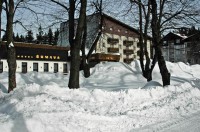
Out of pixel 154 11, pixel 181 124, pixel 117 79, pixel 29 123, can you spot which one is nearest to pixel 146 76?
pixel 117 79

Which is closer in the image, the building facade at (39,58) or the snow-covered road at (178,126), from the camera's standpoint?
the snow-covered road at (178,126)

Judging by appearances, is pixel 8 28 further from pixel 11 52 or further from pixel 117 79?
pixel 117 79

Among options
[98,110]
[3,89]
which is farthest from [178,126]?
[3,89]

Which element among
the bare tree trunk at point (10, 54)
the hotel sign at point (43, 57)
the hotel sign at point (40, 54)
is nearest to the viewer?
the bare tree trunk at point (10, 54)

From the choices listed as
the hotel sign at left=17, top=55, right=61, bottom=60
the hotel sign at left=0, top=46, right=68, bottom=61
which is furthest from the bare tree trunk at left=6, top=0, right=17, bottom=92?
the hotel sign at left=17, top=55, right=61, bottom=60

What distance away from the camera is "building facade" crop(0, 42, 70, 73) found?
4653 centimetres

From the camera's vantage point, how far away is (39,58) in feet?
160

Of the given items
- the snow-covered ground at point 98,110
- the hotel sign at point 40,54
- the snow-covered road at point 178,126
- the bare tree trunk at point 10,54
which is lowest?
the snow-covered road at point 178,126

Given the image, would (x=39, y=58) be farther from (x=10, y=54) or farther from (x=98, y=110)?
(x=98, y=110)

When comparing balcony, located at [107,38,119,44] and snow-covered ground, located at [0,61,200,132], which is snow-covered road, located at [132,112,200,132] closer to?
snow-covered ground, located at [0,61,200,132]

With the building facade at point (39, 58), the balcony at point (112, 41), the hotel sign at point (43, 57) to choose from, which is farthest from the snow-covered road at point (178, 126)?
the balcony at point (112, 41)

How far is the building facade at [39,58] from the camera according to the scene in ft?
→ 153

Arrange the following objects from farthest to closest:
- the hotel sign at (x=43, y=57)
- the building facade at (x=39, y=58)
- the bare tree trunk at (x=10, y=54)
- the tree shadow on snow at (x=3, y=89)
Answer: the hotel sign at (x=43, y=57) → the building facade at (x=39, y=58) → the tree shadow on snow at (x=3, y=89) → the bare tree trunk at (x=10, y=54)

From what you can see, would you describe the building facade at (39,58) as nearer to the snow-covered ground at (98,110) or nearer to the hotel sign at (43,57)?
the hotel sign at (43,57)
